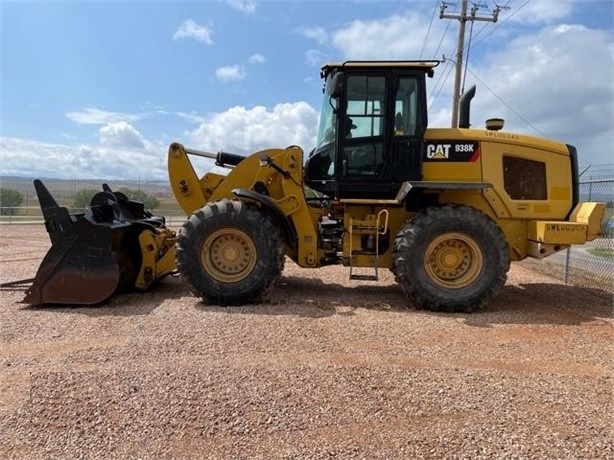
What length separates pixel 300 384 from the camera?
11.9 feet

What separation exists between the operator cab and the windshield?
9cm

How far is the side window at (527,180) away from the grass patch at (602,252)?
306cm

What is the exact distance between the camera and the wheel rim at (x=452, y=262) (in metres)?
6.28

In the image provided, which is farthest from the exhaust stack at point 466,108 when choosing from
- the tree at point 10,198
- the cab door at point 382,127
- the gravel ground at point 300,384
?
the tree at point 10,198

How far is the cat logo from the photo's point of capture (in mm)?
6680

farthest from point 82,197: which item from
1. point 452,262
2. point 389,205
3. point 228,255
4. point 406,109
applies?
point 452,262

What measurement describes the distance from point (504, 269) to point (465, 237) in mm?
611

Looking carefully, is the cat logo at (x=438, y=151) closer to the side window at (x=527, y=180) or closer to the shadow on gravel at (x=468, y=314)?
the side window at (x=527, y=180)

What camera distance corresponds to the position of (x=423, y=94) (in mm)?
6602

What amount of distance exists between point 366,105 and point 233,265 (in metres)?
2.74

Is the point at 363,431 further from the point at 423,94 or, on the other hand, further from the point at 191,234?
the point at 423,94

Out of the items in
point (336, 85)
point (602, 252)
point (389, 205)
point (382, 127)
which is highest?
point (336, 85)

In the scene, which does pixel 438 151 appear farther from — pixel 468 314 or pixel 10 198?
pixel 10 198

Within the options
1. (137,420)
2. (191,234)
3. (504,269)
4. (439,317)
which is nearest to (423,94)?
(504,269)
